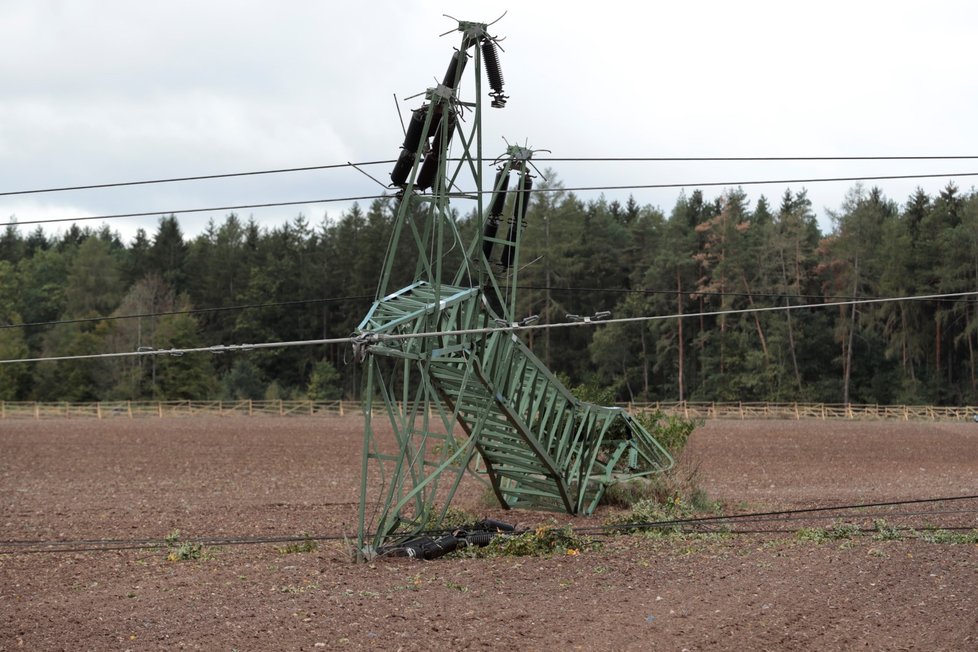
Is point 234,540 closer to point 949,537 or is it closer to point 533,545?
point 533,545

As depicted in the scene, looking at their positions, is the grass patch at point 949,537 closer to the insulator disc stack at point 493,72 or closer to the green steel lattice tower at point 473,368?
the green steel lattice tower at point 473,368

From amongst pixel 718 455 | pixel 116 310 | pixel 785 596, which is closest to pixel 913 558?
pixel 785 596

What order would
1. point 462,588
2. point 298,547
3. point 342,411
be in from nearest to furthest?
point 462,588
point 298,547
point 342,411

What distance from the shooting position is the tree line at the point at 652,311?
60938 millimetres

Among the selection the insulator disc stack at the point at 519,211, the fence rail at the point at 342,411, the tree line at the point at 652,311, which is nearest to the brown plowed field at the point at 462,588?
the insulator disc stack at the point at 519,211

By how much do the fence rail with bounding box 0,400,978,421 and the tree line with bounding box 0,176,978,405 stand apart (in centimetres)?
538

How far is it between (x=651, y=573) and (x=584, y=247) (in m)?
54.9

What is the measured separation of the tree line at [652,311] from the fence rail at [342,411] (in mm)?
5381

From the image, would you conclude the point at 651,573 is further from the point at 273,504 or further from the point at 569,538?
the point at 273,504

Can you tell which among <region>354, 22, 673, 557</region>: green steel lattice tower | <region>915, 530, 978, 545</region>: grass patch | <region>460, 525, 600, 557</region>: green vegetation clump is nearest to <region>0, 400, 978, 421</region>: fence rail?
<region>354, 22, 673, 557</region>: green steel lattice tower

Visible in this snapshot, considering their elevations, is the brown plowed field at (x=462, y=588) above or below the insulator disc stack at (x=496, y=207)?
below

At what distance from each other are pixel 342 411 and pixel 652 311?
21344 mm

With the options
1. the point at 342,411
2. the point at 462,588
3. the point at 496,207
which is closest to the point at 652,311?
the point at 342,411

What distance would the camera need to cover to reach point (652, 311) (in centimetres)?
6619
